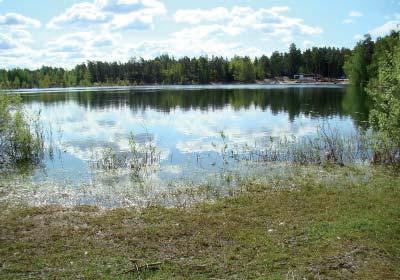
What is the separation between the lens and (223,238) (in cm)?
1024

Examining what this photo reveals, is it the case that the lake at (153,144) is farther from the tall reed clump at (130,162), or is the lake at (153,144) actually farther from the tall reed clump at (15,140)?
the tall reed clump at (15,140)

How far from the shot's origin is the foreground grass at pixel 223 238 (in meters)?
8.39

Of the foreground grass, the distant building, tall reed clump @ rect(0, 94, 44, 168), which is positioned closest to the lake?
tall reed clump @ rect(0, 94, 44, 168)

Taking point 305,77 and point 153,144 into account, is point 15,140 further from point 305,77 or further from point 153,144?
point 305,77

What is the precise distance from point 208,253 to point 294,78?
180 m

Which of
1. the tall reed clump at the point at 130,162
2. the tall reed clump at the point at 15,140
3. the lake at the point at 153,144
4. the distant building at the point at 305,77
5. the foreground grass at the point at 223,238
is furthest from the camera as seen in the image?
the distant building at the point at 305,77

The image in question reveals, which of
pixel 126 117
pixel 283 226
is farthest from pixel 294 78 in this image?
pixel 283 226

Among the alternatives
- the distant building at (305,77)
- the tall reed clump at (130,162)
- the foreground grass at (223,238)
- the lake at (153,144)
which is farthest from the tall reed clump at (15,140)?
the distant building at (305,77)

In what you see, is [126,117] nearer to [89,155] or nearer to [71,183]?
[89,155]

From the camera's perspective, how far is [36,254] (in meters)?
9.40

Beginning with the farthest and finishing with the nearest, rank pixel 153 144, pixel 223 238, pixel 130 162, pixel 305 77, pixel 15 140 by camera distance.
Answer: pixel 305 77, pixel 153 144, pixel 15 140, pixel 130 162, pixel 223 238

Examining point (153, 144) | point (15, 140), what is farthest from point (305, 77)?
point (15, 140)

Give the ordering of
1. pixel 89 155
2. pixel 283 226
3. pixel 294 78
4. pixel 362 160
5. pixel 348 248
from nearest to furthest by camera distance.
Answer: pixel 348 248, pixel 283 226, pixel 362 160, pixel 89 155, pixel 294 78

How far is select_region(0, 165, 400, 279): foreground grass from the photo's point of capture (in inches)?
330
